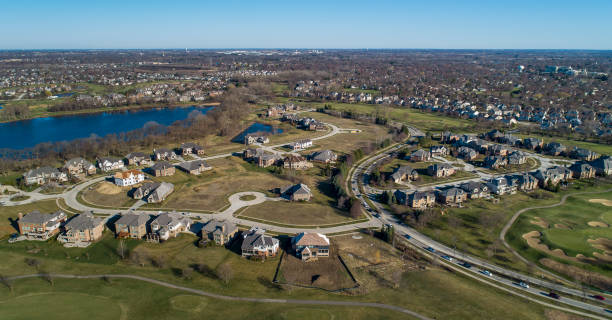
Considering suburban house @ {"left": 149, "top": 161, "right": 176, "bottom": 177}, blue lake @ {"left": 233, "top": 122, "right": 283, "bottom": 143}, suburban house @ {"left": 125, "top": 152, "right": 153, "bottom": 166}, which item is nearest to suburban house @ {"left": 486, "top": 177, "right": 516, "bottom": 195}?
suburban house @ {"left": 149, "top": 161, "right": 176, "bottom": 177}

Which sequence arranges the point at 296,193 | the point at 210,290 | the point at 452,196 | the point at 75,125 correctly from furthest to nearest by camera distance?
the point at 75,125 → the point at 452,196 → the point at 296,193 → the point at 210,290

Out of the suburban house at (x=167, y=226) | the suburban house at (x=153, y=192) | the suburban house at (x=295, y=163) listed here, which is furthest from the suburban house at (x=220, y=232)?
the suburban house at (x=295, y=163)

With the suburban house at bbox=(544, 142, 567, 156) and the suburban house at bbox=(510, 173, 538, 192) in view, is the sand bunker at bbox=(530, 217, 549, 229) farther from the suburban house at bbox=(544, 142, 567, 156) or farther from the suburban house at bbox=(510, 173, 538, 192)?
the suburban house at bbox=(544, 142, 567, 156)

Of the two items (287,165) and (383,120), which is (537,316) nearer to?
(287,165)

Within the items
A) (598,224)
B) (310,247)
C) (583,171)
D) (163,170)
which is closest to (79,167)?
(163,170)

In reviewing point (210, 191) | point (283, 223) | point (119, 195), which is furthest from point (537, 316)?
point (119, 195)

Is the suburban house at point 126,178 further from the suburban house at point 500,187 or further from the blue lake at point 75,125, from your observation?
the suburban house at point 500,187

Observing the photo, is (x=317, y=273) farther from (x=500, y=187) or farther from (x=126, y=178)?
(x=126, y=178)

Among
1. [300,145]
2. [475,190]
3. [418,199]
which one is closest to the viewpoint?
[418,199]
